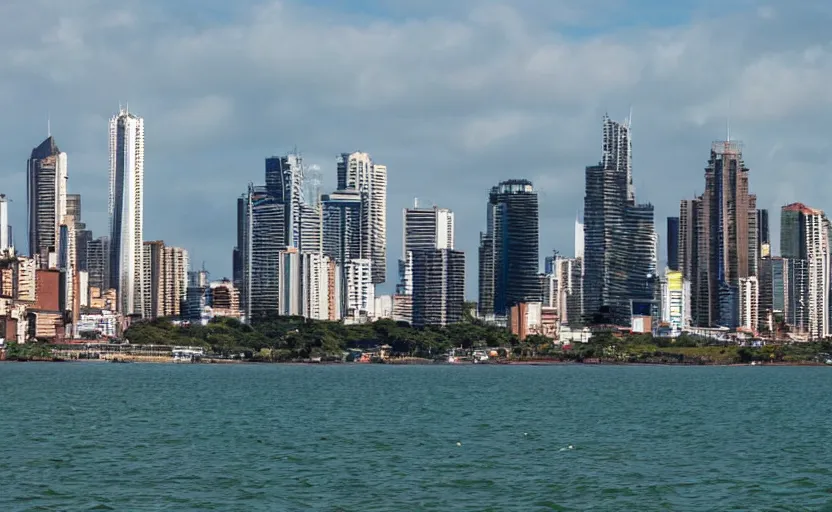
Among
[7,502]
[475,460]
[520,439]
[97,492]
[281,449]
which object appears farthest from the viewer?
[520,439]

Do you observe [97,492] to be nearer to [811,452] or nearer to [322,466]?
[322,466]

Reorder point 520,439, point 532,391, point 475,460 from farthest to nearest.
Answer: point 532,391
point 520,439
point 475,460

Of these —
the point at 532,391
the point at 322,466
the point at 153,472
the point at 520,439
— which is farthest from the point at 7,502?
the point at 532,391

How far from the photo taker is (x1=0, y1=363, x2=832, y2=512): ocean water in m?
52.6

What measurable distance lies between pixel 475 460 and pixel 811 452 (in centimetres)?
1845

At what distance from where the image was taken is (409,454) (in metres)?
68.0

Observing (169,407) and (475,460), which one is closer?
(475,460)

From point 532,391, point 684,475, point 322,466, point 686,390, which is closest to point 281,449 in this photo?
point 322,466

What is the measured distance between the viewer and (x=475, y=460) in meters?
64.8

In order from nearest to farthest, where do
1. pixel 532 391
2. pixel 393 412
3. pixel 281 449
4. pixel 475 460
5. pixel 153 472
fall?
1. pixel 153 472
2. pixel 475 460
3. pixel 281 449
4. pixel 393 412
5. pixel 532 391

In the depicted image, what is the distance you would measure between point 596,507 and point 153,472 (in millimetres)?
19110

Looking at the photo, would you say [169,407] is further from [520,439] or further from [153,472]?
[153,472]

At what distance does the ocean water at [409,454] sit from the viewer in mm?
52625

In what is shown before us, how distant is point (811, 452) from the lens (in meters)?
72.1
